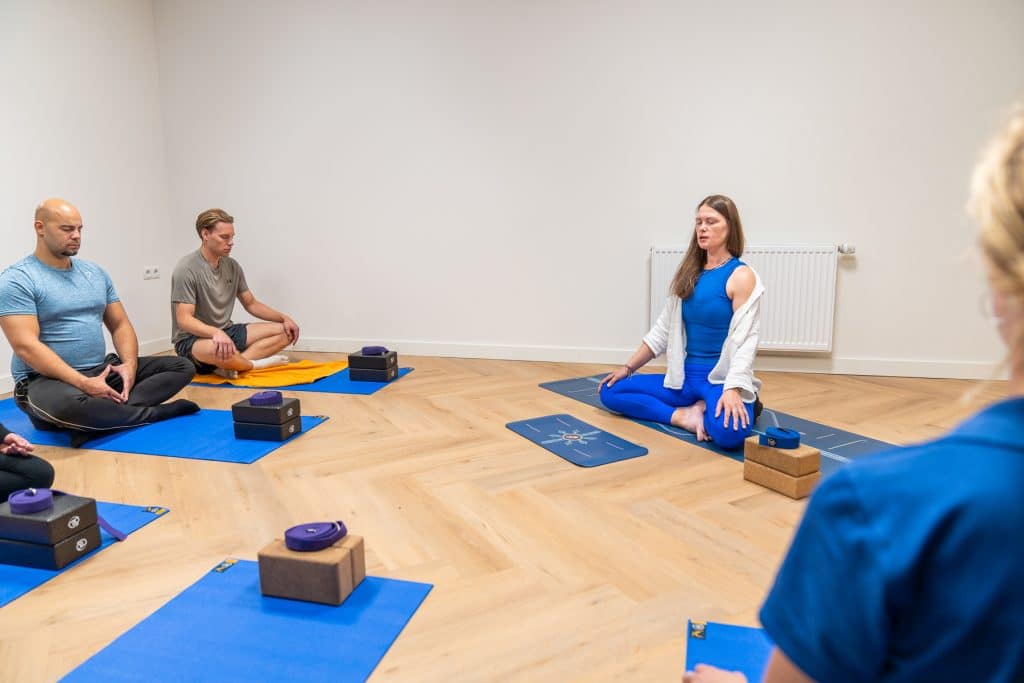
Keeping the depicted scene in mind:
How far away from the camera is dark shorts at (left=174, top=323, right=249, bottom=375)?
441cm

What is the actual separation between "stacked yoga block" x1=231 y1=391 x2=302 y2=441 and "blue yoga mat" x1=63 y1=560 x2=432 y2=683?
120cm

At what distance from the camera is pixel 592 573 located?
202cm

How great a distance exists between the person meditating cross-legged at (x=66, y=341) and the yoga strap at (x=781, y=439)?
9.02 ft

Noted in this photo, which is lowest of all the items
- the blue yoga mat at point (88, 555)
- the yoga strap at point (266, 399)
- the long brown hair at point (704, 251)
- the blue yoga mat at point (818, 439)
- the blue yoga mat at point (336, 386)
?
the blue yoga mat at point (88, 555)

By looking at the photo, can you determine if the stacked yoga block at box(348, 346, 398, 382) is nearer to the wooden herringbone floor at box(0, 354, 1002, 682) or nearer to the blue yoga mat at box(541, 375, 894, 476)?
the wooden herringbone floor at box(0, 354, 1002, 682)

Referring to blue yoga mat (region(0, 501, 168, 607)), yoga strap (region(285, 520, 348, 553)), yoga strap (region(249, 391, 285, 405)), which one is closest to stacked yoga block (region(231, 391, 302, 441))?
yoga strap (region(249, 391, 285, 405))

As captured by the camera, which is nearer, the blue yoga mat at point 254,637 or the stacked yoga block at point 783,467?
the blue yoga mat at point 254,637

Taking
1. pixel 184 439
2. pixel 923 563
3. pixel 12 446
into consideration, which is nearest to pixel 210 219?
pixel 184 439

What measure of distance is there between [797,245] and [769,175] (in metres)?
0.45

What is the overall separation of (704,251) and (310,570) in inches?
91.7

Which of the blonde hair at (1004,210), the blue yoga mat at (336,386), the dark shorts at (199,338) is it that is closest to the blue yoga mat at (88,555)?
the blue yoga mat at (336,386)

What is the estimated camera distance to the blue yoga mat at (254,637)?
5.25 ft

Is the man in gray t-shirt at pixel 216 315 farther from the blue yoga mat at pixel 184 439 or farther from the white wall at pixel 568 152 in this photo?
the blue yoga mat at pixel 184 439

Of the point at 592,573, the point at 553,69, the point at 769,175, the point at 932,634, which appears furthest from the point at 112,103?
the point at 932,634
